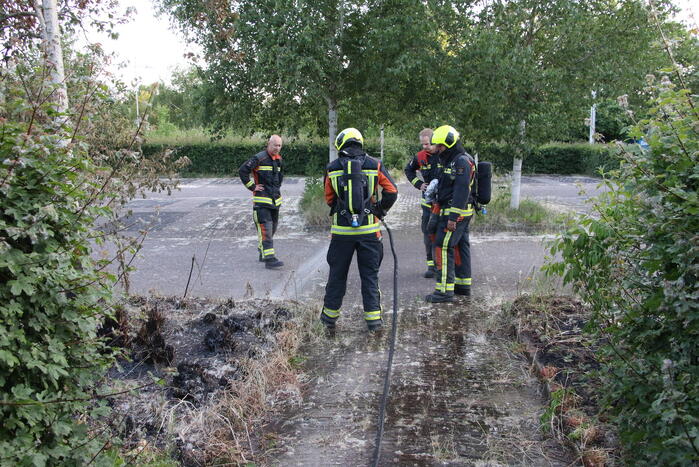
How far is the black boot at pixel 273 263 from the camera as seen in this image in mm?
8359

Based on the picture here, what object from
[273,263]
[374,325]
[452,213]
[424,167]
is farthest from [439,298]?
[273,263]

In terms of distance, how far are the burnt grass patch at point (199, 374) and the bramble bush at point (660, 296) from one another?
216 cm

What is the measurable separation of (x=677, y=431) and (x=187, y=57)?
8749 millimetres

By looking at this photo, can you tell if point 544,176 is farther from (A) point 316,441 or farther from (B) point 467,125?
(A) point 316,441

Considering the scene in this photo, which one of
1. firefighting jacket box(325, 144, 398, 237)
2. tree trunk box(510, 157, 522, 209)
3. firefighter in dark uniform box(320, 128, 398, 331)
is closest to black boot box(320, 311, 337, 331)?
firefighter in dark uniform box(320, 128, 398, 331)

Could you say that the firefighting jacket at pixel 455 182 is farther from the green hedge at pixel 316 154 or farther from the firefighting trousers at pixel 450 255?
the green hedge at pixel 316 154

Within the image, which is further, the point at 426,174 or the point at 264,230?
the point at 264,230

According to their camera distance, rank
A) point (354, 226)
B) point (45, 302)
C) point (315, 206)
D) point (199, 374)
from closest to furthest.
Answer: point (45, 302) < point (199, 374) < point (354, 226) < point (315, 206)

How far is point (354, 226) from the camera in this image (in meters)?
5.57

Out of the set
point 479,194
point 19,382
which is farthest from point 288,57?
point 19,382

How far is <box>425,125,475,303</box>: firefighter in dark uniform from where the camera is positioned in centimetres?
638

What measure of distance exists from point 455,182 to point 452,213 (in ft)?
1.13

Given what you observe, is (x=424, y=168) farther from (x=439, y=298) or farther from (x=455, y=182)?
(x=439, y=298)

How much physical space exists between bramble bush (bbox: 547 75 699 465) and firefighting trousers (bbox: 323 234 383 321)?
2742 mm
